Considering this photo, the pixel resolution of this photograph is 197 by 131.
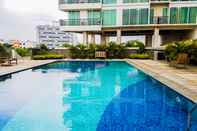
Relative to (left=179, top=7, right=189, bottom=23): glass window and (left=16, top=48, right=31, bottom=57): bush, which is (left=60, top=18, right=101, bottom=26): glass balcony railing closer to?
(left=16, top=48, right=31, bottom=57): bush

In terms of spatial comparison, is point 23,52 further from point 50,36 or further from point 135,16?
point 50,36

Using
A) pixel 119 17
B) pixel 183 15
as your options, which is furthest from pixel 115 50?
pixel 183 15

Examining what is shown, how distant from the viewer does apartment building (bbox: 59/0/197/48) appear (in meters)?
29.1

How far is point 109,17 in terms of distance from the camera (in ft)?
102

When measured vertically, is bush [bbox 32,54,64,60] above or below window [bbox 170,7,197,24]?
below

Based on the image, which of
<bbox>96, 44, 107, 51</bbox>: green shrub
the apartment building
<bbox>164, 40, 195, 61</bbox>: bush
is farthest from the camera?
the apartment building

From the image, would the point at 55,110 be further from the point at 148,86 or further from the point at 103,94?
the point at 148,86

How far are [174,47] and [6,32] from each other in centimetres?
9762

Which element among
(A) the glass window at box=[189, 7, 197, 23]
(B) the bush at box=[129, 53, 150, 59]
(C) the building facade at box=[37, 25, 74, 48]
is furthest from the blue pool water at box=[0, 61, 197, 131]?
(C) the building facade at box=[37, 25, 74, 48]

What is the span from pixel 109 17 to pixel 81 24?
11.9ft

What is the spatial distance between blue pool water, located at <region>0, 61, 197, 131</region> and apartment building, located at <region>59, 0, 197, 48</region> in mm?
19505

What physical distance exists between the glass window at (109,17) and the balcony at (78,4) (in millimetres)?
1236

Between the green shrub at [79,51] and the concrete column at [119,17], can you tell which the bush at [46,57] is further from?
the concrete column at [119,17]

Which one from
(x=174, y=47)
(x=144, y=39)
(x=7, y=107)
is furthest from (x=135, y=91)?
(x=144, y=39)
